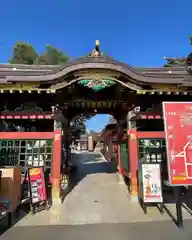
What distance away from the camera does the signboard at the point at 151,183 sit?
18.9 feet

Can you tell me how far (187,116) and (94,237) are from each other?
12.6 feet

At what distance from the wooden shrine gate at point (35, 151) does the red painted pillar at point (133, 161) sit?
275 cm

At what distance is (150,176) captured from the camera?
5957mm

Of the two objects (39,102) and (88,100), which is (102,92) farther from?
(39,102)

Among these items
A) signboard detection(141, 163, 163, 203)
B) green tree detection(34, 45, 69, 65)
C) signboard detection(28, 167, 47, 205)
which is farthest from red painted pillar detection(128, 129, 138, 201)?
green tree detection(34, 45, 69, 65)

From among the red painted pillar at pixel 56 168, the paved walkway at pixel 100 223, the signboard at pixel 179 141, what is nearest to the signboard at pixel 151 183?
the paved walkway at pixel 100 223

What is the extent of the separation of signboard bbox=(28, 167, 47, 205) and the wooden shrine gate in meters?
0.74

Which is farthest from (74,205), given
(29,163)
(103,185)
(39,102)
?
(39,102)

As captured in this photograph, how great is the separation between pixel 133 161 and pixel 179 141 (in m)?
2.67

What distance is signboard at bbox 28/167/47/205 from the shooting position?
224 inches

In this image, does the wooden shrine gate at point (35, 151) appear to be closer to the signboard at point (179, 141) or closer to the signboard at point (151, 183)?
the signboard at point (151, 183)

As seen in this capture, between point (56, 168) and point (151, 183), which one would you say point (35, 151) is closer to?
point (56, 168)

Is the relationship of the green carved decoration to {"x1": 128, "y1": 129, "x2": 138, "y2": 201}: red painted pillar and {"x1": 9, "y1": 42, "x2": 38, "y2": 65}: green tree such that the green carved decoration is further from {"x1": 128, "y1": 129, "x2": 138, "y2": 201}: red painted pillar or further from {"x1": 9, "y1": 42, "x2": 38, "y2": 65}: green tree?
{"x1": 9, "y1": 42, "x2": 38, "y2": 65}: green tree

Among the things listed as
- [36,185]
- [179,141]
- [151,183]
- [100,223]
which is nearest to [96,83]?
[179,141]
